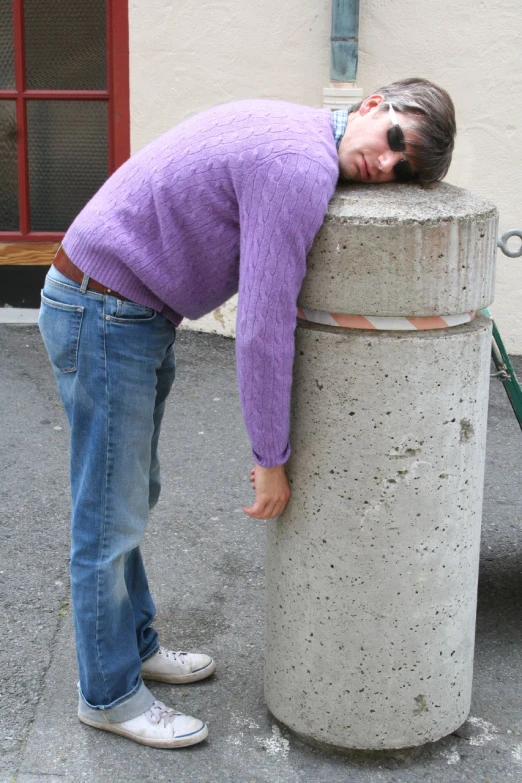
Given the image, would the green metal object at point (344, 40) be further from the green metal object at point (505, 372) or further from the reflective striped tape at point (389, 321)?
the reflective striped tape at point (389, 321)

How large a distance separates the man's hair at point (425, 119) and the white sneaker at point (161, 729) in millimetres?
1563

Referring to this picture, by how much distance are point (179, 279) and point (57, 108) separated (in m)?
4.13

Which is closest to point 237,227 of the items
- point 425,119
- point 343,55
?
point 425,119

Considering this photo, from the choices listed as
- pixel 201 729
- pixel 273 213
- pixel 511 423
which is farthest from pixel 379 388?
pixel 511 423

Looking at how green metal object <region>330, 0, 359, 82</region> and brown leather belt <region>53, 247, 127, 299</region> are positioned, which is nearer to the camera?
brown leather belt <region>53, 247, 127, 299</region>

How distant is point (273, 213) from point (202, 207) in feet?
0.67

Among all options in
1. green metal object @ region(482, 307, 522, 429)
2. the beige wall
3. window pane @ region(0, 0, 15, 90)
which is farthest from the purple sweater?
window pane @ region(0, 0, 15, 90)

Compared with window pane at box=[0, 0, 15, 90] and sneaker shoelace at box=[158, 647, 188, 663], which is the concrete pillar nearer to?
sneaker shoelace at box=[158, 647, 188, 663]

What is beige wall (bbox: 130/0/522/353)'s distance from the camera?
228 inches

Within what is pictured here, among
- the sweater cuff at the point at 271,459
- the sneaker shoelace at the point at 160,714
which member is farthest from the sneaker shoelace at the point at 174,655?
the sweater cuff at the point at 271,459

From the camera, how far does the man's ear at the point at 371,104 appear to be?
2.41 metres

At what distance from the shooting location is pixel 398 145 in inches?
93.5

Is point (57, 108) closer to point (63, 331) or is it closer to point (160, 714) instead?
point (63, 331)

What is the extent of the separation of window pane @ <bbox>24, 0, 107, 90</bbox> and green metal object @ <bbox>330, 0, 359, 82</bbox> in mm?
1369
